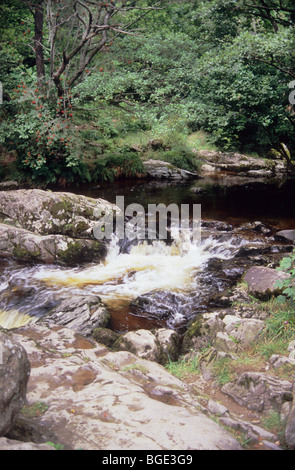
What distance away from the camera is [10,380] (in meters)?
2.38

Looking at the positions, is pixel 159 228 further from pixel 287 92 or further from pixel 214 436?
pixel 287 92

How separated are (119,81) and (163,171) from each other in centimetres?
562

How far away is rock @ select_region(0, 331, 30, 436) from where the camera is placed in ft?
7.44

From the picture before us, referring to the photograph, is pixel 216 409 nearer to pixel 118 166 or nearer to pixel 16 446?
pixel 16 446

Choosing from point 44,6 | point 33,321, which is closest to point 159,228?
point 33,321

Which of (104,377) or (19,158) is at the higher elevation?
(19,158)

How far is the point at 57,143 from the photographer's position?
12031mm

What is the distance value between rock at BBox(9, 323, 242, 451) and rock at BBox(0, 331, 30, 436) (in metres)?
0.41

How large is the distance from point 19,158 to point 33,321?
27.5 ft

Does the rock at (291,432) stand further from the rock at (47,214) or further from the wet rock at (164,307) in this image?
the rock at (47,214)

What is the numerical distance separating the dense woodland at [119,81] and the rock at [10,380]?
30.3ft

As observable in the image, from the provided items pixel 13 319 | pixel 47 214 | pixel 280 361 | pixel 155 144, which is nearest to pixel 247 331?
pixel 280 361

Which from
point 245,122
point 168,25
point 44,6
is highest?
point 168,25

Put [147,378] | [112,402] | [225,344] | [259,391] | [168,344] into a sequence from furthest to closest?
[168,344]
[225,344]
[147,378]
[259,391]
[112,402]
